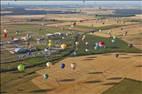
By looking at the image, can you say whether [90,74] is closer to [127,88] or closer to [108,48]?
[127,88]

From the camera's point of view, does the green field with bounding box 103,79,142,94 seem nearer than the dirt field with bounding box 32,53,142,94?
Yes

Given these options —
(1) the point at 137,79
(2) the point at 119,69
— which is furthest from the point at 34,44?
(1) the point at 137,79

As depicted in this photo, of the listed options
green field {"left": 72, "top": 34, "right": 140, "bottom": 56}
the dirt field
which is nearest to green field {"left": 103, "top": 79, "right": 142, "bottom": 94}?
the dirt field

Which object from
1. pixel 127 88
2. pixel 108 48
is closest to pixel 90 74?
pixel 127 88

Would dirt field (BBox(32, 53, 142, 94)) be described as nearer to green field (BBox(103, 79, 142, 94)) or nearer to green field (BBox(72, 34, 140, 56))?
green field (BBox(103, 79, 142, 94))

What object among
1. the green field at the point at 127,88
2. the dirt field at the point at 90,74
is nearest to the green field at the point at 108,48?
the dirt field at the point at 90,74

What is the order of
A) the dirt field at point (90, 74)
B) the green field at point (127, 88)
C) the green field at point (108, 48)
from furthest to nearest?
the green field at point (108, 48) < the dirt field at point (90, 74) < the green field at point (127, 88)

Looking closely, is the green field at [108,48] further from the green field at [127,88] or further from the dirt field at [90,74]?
the green field at [127,88]
